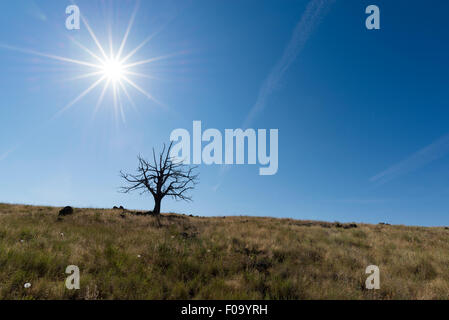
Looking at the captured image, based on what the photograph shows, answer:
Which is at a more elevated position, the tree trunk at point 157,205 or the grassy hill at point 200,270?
the tree trunk at point 157,205

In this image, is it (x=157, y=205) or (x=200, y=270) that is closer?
(x=200, y=270)

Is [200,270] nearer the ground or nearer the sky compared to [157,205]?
nearer the ground

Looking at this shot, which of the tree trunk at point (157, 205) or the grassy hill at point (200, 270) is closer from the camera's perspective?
the grassy hill at point (200, 270)

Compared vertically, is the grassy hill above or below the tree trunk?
below

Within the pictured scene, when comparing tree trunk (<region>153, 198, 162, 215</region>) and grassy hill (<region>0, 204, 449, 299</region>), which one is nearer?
grassy hill (<region>0, 204, 449, 299</region>)
